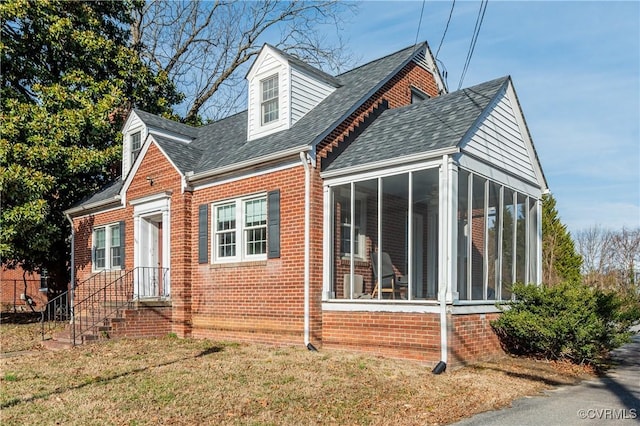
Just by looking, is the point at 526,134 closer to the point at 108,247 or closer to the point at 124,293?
the point at 124,293

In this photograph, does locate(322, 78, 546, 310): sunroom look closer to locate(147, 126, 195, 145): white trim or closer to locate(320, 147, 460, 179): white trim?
locate(320, 147, 460, 179): white trim

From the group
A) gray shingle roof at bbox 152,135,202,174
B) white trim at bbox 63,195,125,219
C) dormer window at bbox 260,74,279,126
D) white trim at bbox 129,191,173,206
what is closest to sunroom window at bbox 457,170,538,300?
dormer window at bbox 260,74,279,126

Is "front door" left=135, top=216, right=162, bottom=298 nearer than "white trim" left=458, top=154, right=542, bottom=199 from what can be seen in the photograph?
No

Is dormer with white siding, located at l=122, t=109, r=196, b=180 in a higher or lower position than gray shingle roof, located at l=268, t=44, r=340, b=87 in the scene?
lower

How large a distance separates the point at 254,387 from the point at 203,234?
252 inches

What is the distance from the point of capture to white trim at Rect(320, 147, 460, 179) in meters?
9.85

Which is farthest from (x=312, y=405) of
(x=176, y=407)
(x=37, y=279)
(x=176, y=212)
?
(x=37, y=279)

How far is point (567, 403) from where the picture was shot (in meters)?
7.41

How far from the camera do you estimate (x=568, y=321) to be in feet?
31.7

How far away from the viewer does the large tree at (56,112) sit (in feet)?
56.0

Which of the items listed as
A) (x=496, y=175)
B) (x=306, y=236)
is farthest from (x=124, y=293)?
(x=496, y=175)

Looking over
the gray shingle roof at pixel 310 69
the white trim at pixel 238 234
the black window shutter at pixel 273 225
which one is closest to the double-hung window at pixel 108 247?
the white trim at pixel 238 234

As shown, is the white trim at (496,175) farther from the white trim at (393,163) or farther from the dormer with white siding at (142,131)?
the dormer with white siding at (142,131)

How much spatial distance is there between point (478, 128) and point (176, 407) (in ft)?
24.6
